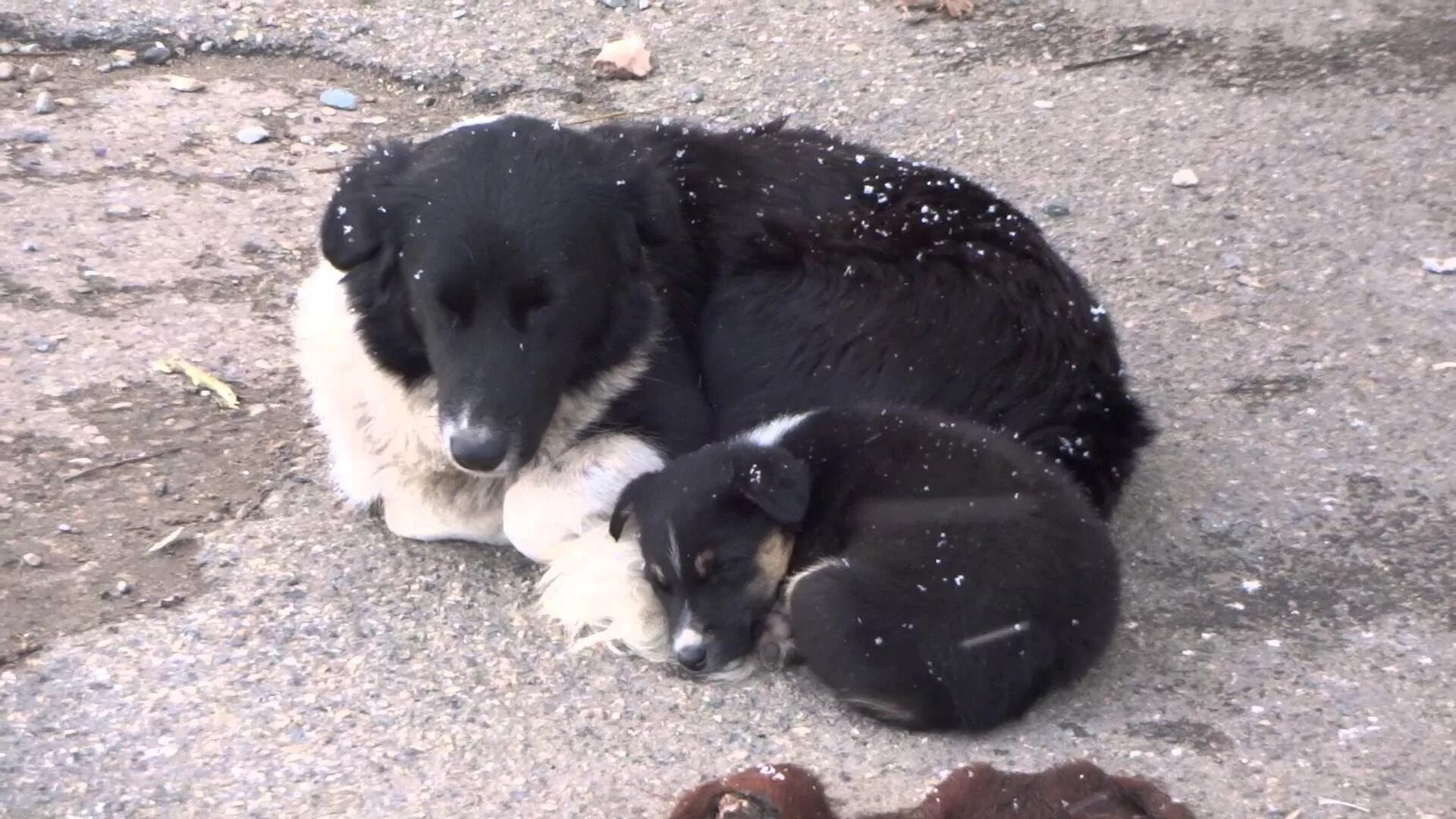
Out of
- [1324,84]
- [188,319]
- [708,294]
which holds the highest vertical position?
[708,294]

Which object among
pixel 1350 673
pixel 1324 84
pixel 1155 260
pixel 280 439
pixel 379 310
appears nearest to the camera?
pixel 1350 673

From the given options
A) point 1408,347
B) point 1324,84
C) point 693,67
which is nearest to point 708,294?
point 1408,347

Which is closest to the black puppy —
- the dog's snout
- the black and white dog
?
the dog's snout

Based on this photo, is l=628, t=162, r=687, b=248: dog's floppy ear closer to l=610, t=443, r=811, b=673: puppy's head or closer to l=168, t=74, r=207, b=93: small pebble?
l=610, t=443, r=811, b=673: puppy's head

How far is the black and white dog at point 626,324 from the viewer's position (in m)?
3.63

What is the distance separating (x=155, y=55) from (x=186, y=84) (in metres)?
0.28

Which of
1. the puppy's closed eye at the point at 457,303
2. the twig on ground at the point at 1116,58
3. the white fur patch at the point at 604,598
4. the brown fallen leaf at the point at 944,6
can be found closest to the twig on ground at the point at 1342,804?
the white fur patch at the point at 604,598

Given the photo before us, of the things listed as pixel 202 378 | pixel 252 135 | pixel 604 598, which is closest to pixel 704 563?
pixel 604 598

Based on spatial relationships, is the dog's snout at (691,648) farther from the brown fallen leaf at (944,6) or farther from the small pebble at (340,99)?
the brown fallen leaf at (944,6)

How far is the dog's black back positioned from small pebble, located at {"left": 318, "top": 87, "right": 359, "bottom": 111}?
3709mm

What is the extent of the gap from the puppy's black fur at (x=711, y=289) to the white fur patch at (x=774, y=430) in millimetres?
73

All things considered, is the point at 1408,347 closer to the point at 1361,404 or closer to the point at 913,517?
the point at 1361,404

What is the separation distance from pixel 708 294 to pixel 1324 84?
3560 mm

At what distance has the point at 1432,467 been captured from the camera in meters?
4.30
